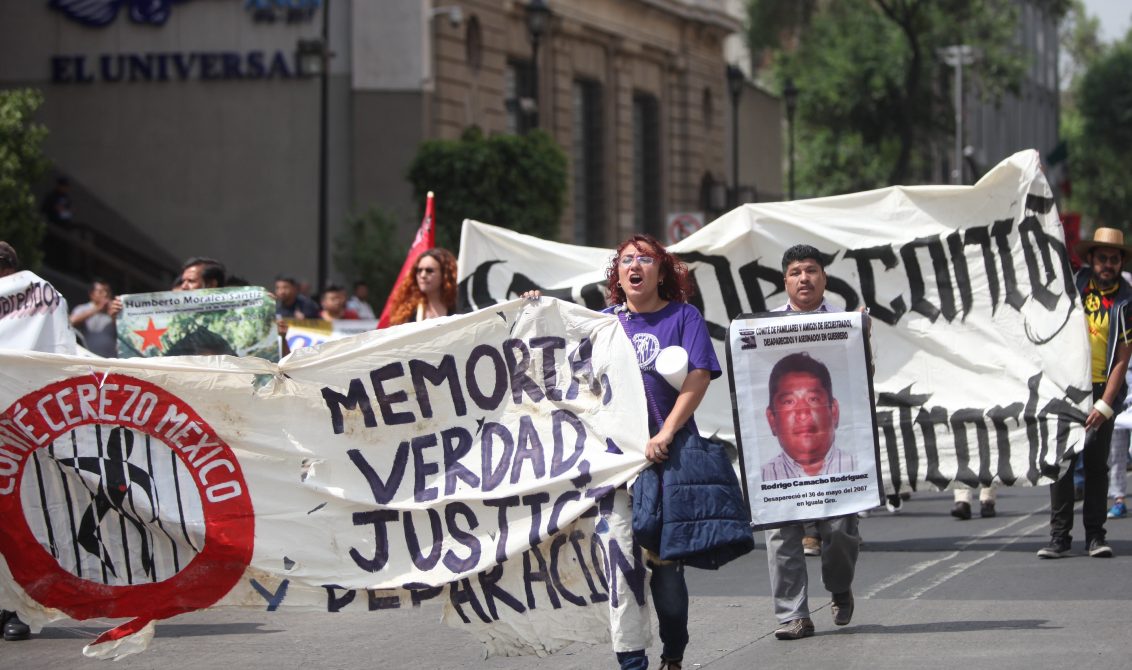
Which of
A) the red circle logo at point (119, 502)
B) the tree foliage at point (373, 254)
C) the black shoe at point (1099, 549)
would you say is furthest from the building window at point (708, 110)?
the red circle logo at point (119, 502)

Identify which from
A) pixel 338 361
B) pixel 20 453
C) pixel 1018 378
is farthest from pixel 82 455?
pixel 1018 378

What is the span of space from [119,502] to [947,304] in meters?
5.72

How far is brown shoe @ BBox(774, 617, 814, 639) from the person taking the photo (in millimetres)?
8047

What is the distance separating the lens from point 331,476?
24.2 ft

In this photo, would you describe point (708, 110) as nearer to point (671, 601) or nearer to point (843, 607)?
point (843, 607)

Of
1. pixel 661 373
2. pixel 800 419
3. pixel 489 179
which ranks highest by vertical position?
pixel 489 179

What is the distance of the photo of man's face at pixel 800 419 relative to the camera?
8016 mm

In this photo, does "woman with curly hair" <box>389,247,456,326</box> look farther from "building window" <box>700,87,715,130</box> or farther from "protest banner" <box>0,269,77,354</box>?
"building window" <box>700,87,715,130</box>

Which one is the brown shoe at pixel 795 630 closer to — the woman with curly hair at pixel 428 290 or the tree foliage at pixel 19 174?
the woman with curly hair at pixel 428 290

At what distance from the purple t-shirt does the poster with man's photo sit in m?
1.01

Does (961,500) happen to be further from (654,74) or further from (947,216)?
(654,74)

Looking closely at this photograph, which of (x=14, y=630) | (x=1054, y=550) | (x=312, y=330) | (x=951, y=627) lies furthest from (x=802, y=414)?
(x=312, y=330)

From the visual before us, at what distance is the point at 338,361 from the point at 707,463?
5.66ft

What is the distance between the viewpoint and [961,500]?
12914mm
